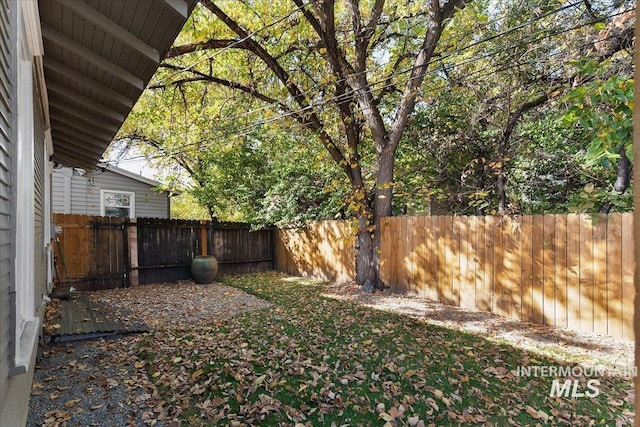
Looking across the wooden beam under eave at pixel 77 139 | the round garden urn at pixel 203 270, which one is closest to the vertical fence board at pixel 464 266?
the round garden urn at pixel 203 270

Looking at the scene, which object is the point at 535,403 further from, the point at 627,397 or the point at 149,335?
the point at 149,335

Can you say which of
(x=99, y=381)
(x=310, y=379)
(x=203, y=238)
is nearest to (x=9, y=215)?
(x=99, y=381)

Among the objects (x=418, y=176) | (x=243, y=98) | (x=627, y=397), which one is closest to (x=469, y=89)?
A: (x=418, y=176)

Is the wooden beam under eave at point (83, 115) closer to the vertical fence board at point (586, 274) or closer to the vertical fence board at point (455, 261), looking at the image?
the vertical fence board at point (455, 261)

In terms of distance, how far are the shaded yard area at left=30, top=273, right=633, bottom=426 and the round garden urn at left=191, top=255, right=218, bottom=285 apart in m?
3.42

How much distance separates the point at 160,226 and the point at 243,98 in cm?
378

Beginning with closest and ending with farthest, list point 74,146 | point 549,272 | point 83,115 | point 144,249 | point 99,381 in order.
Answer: point 99,381, point 83,115, point 549,272, point 74,146, point 144,249

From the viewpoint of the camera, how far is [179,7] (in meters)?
1.92

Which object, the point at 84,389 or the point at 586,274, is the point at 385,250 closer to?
the point at 586,274

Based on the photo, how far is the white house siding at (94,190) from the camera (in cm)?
995

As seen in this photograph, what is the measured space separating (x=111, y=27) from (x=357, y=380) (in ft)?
11.1

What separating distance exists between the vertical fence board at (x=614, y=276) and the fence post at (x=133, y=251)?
8663 mm

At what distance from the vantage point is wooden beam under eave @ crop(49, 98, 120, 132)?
3.84 m

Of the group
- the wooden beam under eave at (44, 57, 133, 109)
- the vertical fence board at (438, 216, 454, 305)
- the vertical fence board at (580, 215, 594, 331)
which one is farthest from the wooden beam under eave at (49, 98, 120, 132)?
the vertical fence board at (580, 215, 594, 331)
